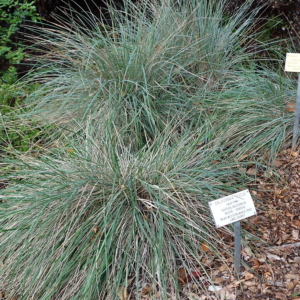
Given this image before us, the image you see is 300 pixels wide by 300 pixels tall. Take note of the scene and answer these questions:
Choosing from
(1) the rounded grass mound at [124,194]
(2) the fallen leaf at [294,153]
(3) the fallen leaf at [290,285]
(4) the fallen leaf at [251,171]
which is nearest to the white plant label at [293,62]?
(1) the rounded grass mound at [124,194]

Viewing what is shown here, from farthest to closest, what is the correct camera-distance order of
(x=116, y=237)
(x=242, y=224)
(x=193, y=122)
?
(x=193, y=122) < (x=242, y=224) < (x=116, y=237)

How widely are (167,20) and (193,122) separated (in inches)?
49.7

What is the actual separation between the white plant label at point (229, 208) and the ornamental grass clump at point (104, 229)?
0.26 metres

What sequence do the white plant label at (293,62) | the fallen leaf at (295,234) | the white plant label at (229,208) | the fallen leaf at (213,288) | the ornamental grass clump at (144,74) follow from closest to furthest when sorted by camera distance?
the white plant label at (229,208), the fallen leaf at (213,288), the fallen leaf at (295,234), the white plant label at (293,62), the ornamental grass clump at (144,74)

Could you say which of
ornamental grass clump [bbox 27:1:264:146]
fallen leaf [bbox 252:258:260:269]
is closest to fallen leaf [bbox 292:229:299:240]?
fallen leaf [bbox 252:258:260:269]

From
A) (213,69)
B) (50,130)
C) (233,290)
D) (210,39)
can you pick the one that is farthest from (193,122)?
(233,290)

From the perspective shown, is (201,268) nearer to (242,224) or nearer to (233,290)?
(233,290)

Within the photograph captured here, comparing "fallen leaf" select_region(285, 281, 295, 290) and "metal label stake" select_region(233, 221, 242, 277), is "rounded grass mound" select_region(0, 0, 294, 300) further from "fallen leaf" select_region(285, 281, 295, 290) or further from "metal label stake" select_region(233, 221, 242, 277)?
"fallen leaf" select_region(285, 281, 295, 290)

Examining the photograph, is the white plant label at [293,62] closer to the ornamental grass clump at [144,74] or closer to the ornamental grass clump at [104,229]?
the ornamental grass clump at [144,74]

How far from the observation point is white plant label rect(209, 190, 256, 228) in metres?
2.37

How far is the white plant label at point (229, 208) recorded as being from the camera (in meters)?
2.37

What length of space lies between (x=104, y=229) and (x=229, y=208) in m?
Result: 0.74

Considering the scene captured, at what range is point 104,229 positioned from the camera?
96.7 inches

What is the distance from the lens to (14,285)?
8.86 ft
